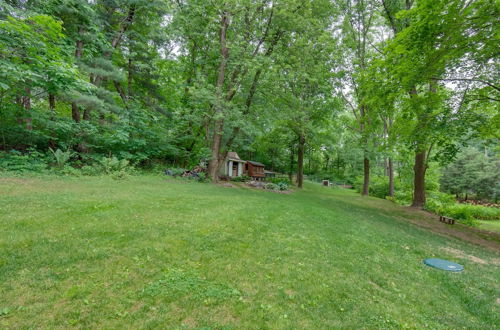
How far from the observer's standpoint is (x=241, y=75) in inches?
534

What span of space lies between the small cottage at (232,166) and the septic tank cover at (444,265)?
18.3m

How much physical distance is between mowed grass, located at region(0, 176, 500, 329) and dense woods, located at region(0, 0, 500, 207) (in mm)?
5606

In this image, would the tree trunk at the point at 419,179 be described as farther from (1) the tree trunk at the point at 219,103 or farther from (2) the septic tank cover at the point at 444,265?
(1) the tree trunk at the point at 219,103

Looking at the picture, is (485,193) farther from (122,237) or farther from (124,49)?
(124,49)

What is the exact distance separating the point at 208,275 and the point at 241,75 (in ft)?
41.6

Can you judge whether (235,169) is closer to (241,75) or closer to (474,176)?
(241,75)

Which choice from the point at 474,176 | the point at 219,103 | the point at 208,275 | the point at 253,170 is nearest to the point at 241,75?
the point at 219,103

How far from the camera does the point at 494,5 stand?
18.2ft

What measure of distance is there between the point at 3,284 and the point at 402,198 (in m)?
22.0

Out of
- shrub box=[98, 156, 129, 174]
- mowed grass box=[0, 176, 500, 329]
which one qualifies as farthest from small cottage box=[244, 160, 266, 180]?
mowed grass box=[0, 176, 500, 329]

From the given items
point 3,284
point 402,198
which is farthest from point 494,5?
point 402,198

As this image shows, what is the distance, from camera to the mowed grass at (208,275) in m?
2.34

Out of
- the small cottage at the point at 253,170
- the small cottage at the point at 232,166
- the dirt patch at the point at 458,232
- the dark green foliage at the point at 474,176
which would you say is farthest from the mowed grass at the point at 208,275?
the dark green foliage at the point at 474,176

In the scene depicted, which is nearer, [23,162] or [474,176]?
[23,162]
